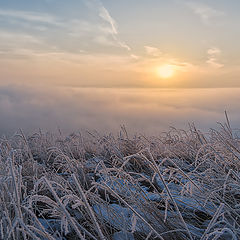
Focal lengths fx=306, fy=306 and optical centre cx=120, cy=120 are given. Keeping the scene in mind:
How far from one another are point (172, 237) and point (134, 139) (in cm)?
253

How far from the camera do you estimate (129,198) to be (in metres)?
1.76

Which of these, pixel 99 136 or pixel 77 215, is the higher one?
pixel 99 136

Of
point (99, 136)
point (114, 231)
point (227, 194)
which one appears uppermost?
point (99, 136)

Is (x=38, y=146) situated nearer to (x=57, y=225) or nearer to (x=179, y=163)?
(x=179, y=163)

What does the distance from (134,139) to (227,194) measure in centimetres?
202

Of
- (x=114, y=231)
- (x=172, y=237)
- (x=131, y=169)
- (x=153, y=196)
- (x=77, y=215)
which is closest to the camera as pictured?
(x=172, y=237)

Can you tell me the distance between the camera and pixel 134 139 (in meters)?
4.03

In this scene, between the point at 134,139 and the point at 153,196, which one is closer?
the point at 153,196

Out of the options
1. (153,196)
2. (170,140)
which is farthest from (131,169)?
(170,140)

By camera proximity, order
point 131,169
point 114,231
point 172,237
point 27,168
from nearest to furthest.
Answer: point 172,237, point 114,231, point 27,168, point 131,169

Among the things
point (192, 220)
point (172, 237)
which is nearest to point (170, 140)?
point (192, 220)

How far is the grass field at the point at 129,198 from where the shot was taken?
3.93ft

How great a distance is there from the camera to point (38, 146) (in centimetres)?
442

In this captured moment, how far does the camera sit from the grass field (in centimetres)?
120
